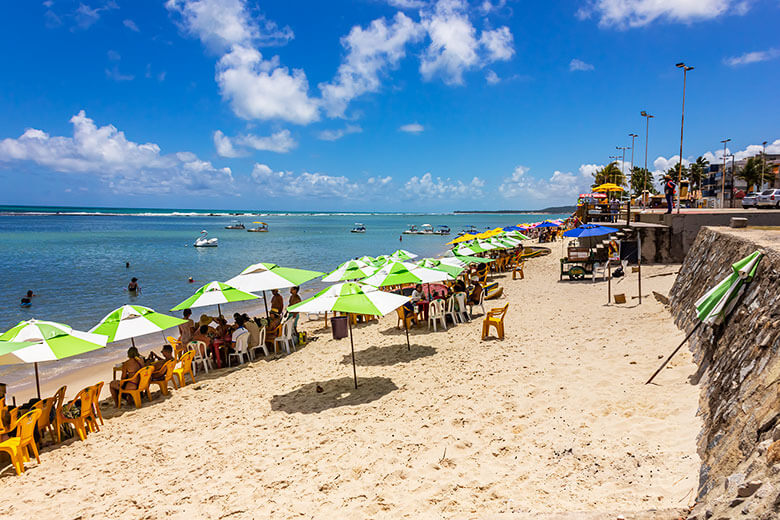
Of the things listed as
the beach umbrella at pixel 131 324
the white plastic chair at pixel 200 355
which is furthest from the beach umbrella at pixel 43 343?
the white plastic chair at pixel 200 355

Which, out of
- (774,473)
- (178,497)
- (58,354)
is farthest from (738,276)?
(58,354)

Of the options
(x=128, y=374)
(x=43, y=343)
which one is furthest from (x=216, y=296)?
(x=43, y=343)

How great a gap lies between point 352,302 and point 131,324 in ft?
13.4

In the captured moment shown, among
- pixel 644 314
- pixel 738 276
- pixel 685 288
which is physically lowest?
pixel 644 314

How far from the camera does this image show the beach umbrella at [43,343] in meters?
6.03

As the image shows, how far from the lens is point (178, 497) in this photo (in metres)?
4.69

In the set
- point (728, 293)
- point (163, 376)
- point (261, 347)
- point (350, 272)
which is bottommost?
point (261, 347)

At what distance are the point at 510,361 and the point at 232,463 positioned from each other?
188 inches

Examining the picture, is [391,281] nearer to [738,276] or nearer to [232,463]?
[232,463]

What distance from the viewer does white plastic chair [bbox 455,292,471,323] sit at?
37.0 ft

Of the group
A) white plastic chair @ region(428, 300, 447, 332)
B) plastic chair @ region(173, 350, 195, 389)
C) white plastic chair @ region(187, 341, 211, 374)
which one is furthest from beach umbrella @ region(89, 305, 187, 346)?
white plastic chair @ region(428, 300, 447, 332)

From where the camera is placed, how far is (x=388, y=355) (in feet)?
30.2

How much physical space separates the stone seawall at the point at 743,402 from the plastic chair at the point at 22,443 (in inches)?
283

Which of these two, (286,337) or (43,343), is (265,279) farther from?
(43,343)
